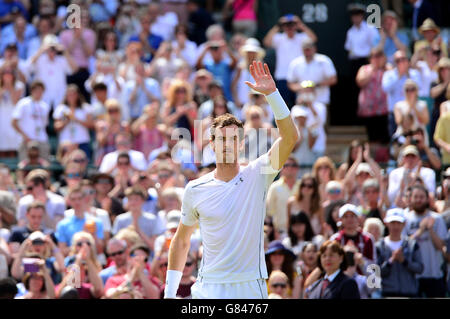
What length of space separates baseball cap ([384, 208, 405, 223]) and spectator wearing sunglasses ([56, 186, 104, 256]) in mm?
2916

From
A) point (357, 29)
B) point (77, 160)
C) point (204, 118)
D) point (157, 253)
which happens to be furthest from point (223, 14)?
point (157, 253)

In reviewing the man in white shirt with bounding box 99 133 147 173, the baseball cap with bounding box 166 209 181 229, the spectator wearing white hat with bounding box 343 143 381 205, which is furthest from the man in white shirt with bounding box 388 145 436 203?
the man in white shirt with bounding box 99 133 147 173

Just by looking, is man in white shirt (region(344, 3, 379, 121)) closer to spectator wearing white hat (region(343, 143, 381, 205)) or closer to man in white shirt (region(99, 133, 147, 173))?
spectator wearing white hat (region(343, 143, 381, 205))

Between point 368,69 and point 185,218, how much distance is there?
839cm

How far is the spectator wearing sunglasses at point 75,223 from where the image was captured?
10.3m

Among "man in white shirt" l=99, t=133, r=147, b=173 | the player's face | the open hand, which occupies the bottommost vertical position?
"man in white shirt" l=99, t=133, r=147, b=173

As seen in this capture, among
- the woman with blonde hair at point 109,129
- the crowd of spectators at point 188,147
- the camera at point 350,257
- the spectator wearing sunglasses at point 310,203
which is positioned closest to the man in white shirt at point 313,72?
the crowd of spectators at point 188,147

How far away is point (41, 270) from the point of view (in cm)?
912

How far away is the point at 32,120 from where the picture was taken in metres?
13.8

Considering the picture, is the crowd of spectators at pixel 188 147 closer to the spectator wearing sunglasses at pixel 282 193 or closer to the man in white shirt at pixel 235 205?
the spectator wearing sunglasses at pixel 282 193

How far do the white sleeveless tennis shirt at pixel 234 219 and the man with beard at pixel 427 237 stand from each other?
437 cm

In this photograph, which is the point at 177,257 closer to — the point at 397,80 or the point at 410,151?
the point at 410,151

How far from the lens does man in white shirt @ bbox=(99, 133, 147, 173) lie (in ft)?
40.4

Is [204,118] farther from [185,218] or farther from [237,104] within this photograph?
[185,218]
